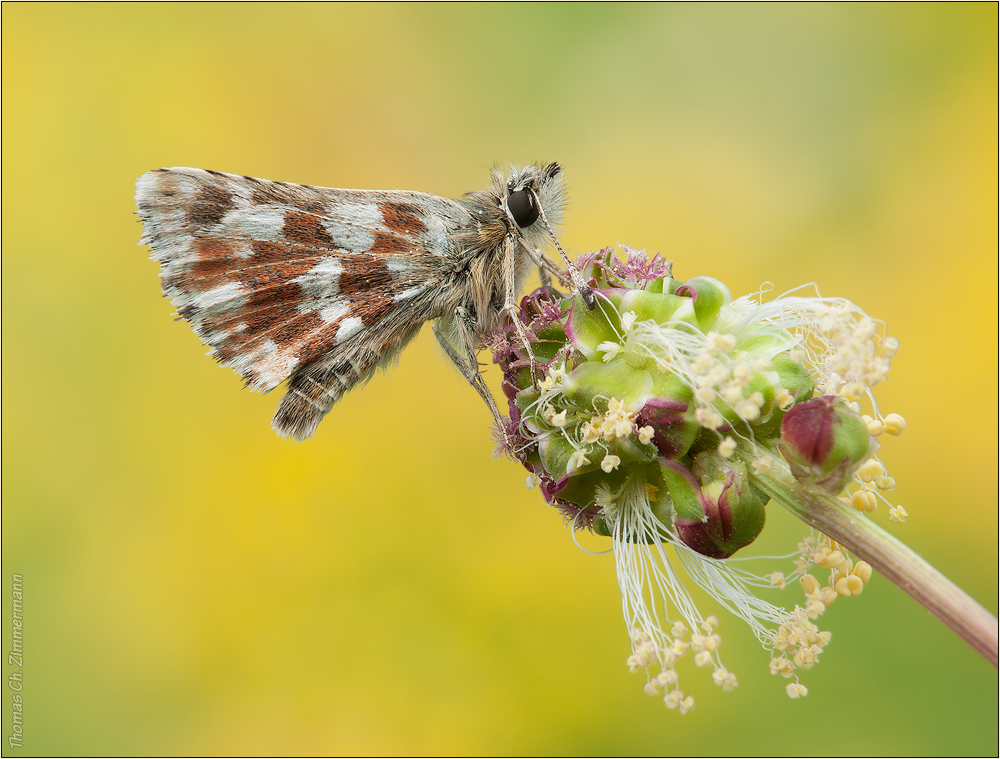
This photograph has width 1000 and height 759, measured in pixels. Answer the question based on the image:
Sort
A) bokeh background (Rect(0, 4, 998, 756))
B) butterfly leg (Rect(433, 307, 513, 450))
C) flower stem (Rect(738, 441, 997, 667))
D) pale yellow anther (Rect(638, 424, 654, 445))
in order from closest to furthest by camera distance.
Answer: flower stem (Rect(738, 441, 997, 667))
pale yellow anther (Rect(638, 424, 654, 445))
butterfly leg (Rect(433, 307, 513, 450))
bokeh background (Rect(0, 4, 998, 756))

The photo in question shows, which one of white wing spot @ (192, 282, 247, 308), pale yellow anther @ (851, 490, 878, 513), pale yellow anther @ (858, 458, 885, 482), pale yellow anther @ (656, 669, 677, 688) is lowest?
pale yellow anther @ (656, 669, 677, 688)

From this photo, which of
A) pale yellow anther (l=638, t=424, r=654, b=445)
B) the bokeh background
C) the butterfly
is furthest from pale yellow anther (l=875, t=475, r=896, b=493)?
the bokeh background

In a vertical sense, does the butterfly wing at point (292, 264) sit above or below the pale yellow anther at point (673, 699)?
above

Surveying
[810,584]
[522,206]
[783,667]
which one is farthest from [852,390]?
[522,206]

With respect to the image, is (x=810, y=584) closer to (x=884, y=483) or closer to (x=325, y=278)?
(x=884, y=483)

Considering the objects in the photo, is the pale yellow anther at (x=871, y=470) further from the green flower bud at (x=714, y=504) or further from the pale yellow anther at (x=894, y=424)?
the green flower bud at (x=714, y=504)

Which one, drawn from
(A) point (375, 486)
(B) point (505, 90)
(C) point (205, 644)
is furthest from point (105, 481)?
→ (B) point (505, 90)

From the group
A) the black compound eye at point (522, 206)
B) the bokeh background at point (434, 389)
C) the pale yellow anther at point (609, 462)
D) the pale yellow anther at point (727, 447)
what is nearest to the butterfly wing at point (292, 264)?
the black compound eye at point (522, 206)

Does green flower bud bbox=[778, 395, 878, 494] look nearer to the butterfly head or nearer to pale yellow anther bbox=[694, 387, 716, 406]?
pale yellow anther bbox=[694, 387, 716, 406]
